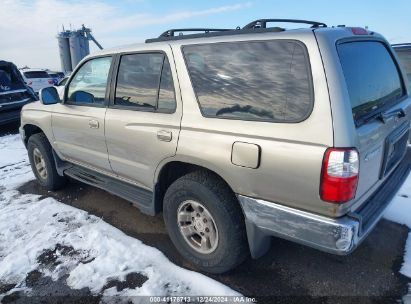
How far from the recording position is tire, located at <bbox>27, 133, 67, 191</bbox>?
15.0ft

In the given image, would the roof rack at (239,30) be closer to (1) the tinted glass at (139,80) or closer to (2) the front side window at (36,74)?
(1) the tinted glass at (139,80)

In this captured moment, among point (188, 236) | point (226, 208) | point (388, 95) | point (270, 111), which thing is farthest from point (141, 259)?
point (388, 95)

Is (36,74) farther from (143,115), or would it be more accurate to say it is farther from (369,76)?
(369,76)

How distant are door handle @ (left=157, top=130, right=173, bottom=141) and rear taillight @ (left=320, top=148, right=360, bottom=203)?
4.11 feet

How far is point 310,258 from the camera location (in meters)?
3.08

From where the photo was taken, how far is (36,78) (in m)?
16.8

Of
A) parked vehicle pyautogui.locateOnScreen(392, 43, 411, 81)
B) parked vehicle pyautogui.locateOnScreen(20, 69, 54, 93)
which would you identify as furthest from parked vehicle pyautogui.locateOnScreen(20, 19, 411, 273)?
parked vehicle pyautogui.locateOnScreen(20, 69, 54, 93)

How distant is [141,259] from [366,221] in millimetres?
1869

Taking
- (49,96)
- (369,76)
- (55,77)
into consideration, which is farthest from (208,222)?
(55,77)

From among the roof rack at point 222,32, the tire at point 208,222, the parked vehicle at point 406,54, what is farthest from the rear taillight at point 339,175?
the parked vehicle at point 406,54

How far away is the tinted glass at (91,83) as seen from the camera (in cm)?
357

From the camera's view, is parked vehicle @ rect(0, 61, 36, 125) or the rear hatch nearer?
the rear hatch

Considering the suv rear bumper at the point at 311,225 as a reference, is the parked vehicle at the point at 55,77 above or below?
below

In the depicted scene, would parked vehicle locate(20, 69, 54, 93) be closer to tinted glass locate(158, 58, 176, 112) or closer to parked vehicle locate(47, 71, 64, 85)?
parked vehicle locate(47, 71, 64, 85)
